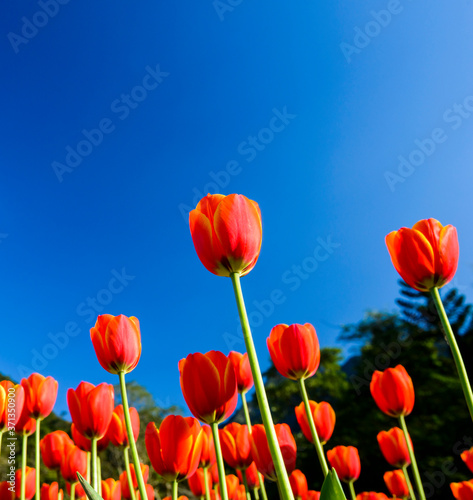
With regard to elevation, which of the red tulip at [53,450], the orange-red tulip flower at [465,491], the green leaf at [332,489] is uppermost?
the red tulip at [53,450]

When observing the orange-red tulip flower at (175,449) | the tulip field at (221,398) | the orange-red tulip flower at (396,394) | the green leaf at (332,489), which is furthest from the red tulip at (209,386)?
the orange-red tulip flower at (396,394)

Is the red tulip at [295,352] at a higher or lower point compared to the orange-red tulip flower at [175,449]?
higher

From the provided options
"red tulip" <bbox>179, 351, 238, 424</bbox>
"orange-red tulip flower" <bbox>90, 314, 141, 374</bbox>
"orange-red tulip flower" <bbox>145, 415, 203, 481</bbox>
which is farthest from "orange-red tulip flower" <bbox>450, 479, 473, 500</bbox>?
"orange-red tulip flower" <bbox>90, 314, 141, 374</bbox>

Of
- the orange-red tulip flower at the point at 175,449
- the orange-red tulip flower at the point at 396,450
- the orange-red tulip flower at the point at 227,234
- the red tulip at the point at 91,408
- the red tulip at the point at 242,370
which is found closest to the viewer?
the orange-red tulip flower at the point at 227,234

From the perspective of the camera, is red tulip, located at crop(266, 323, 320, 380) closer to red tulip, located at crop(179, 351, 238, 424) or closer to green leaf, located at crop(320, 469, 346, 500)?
red tulip, located at crop(179, 351, 238, 424)

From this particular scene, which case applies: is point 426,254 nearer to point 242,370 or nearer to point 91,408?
point 242,370

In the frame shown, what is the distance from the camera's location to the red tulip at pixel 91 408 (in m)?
1.73

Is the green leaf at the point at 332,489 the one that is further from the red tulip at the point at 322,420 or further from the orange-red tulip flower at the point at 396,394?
the orange-red tulip flower at the point at 396,394

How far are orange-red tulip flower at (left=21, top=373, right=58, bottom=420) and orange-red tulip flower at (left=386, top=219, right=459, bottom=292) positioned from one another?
188 centimetres

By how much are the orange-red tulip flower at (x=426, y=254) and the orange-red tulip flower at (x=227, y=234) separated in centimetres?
75

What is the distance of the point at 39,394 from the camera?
2.23m

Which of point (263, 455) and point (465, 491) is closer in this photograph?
point (263, 455)

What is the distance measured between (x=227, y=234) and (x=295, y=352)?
2.99ft

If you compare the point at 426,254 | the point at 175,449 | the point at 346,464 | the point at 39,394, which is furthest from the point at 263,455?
the point at 346,464
